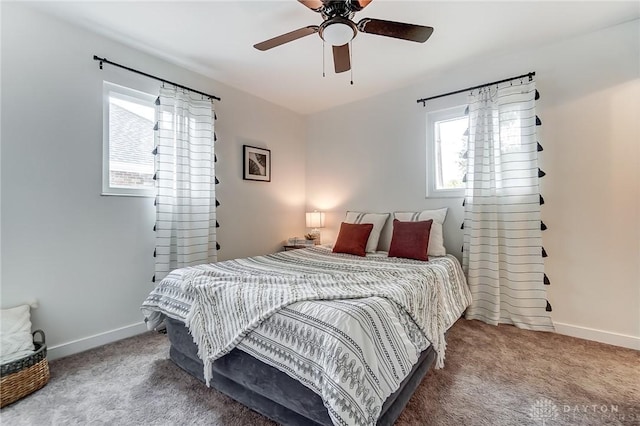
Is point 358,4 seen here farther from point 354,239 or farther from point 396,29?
point 354,239

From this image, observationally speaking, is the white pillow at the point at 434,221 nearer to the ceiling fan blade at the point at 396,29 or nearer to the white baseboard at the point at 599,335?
the white baseboard at the point at 599,335

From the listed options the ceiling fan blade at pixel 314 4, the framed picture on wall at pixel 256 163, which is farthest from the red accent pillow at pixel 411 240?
the ceiling fan blade at pixel 314 4

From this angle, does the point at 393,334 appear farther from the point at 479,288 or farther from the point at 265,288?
the point at 479,288

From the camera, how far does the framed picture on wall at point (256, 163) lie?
357cm

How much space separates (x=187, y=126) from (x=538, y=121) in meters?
3.46

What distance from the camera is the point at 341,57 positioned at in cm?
204

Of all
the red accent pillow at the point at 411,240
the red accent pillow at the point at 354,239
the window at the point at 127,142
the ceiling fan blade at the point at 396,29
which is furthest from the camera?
Result: the red accent pillow at the point at 354,239

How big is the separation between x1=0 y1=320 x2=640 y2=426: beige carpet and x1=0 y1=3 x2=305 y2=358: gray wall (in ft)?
1.34

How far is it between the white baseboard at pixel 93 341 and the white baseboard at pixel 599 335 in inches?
154

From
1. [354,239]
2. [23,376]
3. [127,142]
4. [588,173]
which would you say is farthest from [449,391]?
[127,142]

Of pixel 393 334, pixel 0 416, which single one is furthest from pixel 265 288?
pixel 0 416

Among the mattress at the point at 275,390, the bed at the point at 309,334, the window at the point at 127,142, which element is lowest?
the mattress at the point at 275,390

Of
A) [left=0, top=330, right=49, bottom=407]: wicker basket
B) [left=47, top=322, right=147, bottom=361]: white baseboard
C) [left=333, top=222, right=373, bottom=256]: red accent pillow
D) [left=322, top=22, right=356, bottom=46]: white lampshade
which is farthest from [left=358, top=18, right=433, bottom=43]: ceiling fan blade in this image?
[left=47, top=322, right=147, bottom=361]: white baseboard

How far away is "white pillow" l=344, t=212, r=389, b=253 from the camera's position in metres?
3.26
